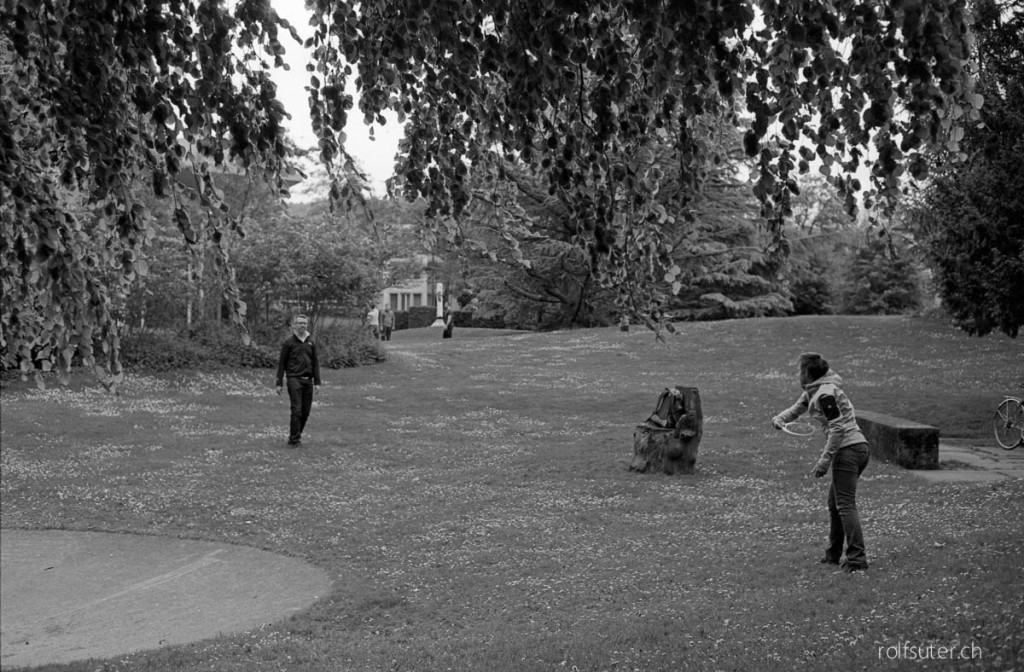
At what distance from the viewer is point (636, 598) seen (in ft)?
25.0

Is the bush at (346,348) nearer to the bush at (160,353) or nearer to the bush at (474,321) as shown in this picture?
the bush at (160,353)

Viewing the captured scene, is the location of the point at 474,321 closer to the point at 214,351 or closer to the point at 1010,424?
the point at 214,351

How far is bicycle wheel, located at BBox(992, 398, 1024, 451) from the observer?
51.2 ft

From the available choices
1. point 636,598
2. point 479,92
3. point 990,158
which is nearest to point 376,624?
point 636,598

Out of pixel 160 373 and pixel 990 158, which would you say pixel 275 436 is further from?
pixel 990 158

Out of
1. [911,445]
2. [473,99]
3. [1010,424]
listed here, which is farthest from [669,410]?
[473,99]

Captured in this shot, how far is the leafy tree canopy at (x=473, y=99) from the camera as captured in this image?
11.6 ft

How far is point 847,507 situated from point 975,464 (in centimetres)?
740

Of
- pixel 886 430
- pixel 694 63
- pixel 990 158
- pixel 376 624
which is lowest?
pixel 376 624

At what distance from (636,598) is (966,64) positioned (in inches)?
216

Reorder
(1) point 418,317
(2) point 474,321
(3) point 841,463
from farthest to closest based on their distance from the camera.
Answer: (1) point 418,317
(2) point 474,321
(3) point 841,463

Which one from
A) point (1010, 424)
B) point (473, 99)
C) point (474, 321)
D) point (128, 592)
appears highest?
point (473, 99)

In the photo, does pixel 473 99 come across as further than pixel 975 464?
No

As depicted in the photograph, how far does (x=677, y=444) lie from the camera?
13453mm
